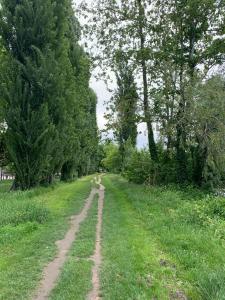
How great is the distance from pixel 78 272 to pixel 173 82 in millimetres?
20574

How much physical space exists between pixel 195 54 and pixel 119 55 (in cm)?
557

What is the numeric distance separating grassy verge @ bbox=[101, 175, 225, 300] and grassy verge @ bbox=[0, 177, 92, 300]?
1.36 m

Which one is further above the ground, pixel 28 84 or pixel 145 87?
pixel 145 87

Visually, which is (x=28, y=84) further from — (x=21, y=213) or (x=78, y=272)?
(x=78, y=272)

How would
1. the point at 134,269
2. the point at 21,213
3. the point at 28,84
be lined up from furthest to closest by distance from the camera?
1. the point at 28,84
2. the point at 21,213
3. the point at 134,269

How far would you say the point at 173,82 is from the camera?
88.9 feet

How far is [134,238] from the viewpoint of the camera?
11.6 m

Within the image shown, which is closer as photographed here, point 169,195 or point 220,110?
point 169,195

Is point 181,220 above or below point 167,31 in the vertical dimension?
below

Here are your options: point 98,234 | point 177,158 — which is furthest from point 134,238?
point 177,158

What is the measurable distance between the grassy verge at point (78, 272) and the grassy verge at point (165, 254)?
0.35 m

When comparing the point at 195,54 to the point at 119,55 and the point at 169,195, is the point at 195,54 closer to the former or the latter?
the point at 119,55

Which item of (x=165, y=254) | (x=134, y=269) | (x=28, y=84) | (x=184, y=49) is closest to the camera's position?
(x=134, y=269)

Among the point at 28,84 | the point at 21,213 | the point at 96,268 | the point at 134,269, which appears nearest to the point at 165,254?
the point at 134,269
